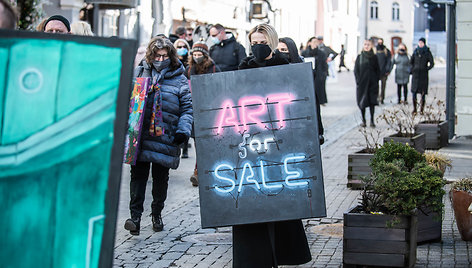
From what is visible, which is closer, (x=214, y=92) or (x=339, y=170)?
(x=214, y=92)

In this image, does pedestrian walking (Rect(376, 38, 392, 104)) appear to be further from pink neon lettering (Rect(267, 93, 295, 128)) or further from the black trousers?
pink neon lettering (Rect(267, 93, 295, 128))

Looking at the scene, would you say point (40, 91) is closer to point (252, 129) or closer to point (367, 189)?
point (252, 129)

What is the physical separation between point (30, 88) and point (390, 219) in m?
3.25

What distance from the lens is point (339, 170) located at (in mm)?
11766

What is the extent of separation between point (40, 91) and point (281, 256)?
9.91 ft

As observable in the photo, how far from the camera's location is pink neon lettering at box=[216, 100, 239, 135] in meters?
5.54

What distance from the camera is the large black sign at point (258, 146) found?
552 centimetres

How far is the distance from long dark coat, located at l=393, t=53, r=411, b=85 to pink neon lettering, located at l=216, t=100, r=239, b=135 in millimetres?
19151

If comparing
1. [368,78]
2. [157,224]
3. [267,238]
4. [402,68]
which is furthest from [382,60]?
[267,238]

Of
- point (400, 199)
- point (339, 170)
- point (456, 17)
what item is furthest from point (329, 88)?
point (400, 199)

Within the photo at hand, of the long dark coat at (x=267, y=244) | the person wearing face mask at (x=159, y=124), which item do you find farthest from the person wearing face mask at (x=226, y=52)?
the long dark coat at (x=267, y=244)

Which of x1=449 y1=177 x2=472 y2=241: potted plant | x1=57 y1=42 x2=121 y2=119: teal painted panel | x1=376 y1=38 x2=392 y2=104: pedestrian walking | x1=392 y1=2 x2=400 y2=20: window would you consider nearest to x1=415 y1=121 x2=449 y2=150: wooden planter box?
x1=449 y1=177 x2=472 y2=241: potted plant

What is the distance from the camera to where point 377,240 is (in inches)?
234

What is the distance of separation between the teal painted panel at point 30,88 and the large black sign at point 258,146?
227 cm
